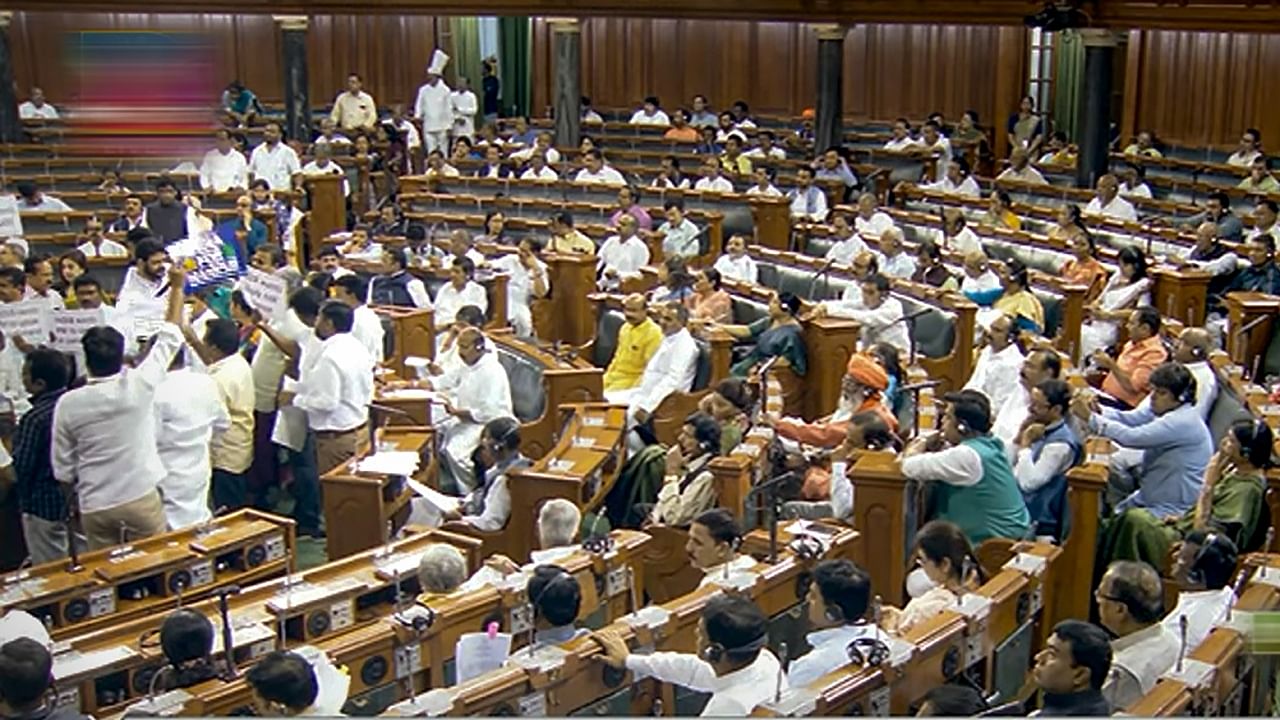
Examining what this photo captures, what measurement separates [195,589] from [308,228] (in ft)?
30.6

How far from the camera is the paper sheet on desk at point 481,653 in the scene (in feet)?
16.8

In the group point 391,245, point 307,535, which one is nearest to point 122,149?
point 391,245

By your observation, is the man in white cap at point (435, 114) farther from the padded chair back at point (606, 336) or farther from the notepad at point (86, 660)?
the notepad at point (86, 660)

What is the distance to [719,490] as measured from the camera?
7.02 metres

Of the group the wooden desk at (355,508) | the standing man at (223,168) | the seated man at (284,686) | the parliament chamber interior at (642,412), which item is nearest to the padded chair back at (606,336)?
the parliament chamber interior at (642,412)

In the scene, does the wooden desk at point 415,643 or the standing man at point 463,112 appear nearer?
the wooden desk at point 415,643

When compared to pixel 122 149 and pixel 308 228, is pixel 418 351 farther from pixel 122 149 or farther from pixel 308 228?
pixel 122 149

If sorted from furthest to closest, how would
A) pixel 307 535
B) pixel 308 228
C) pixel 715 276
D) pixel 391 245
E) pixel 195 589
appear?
pixel 308 228, pixel 391 245, pixel 715 276, pixel 307 535, pixel 195 589

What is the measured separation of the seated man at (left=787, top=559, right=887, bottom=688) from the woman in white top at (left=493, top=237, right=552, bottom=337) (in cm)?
683

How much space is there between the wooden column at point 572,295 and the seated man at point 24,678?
299 inches

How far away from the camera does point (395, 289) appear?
1099cm

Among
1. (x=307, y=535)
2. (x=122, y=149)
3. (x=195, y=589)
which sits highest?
(x=122, y=149)

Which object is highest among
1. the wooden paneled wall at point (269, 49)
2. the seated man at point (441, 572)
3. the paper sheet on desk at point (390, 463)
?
the wooden paneled wall at point (269, 49)

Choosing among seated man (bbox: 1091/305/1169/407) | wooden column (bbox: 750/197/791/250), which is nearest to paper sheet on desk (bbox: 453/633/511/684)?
seated man (bbox: 1091/305/1169/407)
